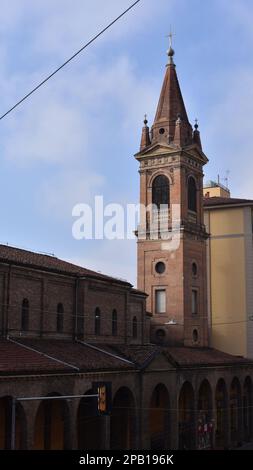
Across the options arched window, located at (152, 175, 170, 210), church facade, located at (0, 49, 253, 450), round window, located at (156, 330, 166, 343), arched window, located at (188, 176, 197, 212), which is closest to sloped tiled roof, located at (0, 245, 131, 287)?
church facade, located at (0, 49, 253, 450)

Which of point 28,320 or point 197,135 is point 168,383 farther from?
point 197,135

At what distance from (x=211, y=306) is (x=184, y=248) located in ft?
31.5

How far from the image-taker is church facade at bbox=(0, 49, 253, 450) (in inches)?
1104

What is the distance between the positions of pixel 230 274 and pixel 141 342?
43.1ft

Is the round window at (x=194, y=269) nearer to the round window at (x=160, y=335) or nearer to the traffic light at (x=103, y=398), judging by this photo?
the round window at (x=160, y=335)

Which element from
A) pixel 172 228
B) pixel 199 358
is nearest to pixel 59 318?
pixel 199 358

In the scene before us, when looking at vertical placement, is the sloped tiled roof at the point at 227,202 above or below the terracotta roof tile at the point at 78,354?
above

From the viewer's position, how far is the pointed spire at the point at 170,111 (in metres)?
48.0

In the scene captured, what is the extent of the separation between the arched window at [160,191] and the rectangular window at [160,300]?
628 cm

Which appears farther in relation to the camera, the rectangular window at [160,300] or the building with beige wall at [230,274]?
the building with beige wall at [230,274]

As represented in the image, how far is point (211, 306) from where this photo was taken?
5388 cm

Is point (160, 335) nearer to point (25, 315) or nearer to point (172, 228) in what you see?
point (172, 228)

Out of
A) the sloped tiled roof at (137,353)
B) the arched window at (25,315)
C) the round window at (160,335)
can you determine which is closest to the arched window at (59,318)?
the arched window at (25,315)

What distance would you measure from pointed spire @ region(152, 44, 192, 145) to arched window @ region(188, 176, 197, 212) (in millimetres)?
2997
